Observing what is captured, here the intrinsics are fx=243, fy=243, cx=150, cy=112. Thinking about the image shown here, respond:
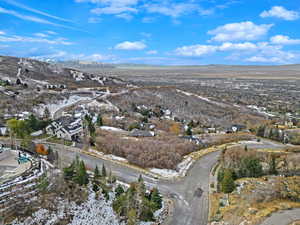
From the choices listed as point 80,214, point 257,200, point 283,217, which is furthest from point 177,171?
point 283,217

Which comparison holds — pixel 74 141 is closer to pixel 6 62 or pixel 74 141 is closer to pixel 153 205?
pixel 153 205

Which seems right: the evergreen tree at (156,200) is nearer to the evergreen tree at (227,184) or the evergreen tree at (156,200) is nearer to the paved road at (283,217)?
the evergreen tree at (227,184)

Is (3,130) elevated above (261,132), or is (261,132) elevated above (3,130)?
(3,130)

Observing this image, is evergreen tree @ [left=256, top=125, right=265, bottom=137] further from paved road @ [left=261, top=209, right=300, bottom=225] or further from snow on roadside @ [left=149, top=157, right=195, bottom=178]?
paved road @ [left=261, top=209, right=300, bottom=225]

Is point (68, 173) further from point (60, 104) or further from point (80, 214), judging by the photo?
point (60, 104)

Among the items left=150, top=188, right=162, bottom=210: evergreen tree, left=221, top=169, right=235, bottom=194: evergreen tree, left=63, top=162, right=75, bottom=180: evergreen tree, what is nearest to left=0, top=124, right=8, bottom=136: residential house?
left=63, top=162, right=75, bottom=180: evergreen tree

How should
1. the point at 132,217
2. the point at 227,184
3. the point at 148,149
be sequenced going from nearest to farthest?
the point at 132,217 < the point at 227,184 < the point at 148,149

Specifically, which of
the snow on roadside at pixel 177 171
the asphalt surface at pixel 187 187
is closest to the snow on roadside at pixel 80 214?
the asphalt surface at pixel 187 187

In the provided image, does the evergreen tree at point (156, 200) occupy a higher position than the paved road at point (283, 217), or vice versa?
the paved road at point (283, 217)

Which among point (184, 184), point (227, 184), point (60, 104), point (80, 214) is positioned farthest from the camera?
point (60, 104)
